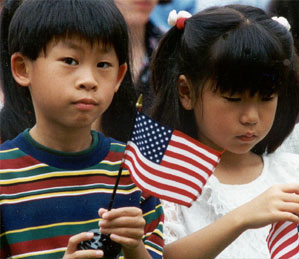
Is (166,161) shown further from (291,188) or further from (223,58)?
(223,58)

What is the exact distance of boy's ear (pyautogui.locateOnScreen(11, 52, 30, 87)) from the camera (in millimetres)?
1458

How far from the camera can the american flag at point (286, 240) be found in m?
1.58

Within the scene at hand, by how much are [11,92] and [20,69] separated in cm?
20

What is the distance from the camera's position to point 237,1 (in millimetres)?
2090

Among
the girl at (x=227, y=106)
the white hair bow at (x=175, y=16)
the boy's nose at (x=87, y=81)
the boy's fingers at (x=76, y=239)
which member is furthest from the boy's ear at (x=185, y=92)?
the boy's fingers at (x=76, y=239)

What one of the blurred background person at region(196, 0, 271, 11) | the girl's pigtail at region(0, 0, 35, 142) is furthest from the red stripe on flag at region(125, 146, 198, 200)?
the blurred background person at region(196, 0, 271, 11)

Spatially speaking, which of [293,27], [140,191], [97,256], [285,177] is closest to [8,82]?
[140,191]

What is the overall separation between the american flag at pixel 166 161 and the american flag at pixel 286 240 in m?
0.27

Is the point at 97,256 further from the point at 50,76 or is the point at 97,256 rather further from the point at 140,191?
the point at 50,76

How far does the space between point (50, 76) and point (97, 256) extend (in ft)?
1.19

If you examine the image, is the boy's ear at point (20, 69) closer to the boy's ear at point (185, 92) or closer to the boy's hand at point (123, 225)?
the boy's hand at point (123, 225)

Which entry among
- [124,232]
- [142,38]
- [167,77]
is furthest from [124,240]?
[142,38]

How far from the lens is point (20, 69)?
1470 mm

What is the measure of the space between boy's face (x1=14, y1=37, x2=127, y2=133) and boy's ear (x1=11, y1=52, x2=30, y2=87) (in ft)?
0.07
